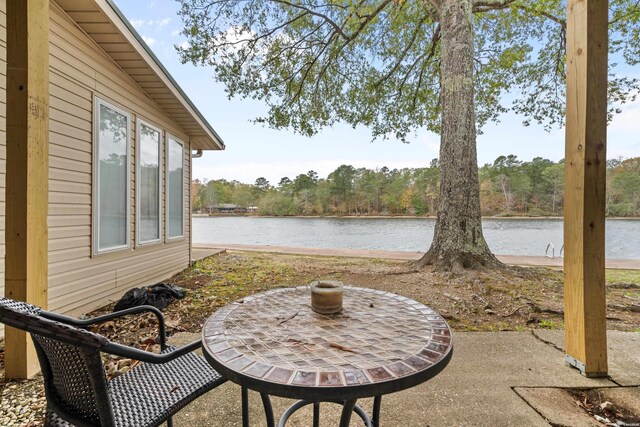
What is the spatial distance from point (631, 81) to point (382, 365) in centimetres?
965

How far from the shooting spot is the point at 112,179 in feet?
12.6

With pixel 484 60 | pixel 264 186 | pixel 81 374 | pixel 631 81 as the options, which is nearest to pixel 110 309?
pixel 81 374

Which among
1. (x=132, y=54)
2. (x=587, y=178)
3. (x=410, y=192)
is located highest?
(x=410, y=192)

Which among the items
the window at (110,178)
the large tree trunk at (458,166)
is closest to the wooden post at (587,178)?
the large tree trunk at (458,166)

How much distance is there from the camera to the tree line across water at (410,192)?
31422mm

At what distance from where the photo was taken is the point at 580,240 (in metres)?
1.95

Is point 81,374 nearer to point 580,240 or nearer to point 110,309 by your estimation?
point 580,240

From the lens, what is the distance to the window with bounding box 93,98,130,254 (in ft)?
11.7

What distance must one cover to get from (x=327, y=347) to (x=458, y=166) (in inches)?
173

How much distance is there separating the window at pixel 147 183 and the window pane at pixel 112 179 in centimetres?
27

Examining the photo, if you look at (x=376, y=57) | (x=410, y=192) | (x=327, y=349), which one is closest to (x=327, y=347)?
(x=327, y=349)

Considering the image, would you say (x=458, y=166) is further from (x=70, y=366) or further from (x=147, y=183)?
(x=70, y=366)

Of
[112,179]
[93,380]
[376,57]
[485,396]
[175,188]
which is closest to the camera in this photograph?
[93,380]

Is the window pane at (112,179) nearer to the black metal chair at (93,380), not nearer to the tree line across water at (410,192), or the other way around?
the black metal chair at (93,380)
